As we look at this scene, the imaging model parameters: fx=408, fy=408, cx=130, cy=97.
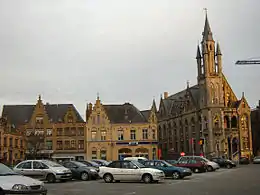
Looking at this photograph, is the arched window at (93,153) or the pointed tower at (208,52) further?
the pointed tower at (208,52)

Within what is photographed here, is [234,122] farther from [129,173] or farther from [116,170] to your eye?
[129,173]

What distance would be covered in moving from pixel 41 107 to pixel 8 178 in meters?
66.6

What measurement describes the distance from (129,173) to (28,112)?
59952mm

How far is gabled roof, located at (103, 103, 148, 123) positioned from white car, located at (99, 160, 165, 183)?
164 ft

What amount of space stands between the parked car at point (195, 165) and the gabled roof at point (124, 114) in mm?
36847

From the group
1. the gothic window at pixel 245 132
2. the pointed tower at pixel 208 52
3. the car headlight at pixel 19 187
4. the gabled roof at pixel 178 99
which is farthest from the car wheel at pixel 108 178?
the gabled roof at pixel 178 99

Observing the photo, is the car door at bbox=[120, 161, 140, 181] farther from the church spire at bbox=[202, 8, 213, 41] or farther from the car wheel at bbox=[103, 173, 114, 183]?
the church spire at bbox=[202, 8, 213, 41]

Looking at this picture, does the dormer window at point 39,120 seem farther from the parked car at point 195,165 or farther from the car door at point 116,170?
the car door at point 116,170

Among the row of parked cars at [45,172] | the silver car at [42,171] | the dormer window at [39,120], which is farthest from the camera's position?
the dormer window at [39,120]

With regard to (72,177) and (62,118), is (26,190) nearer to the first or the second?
(72,177)

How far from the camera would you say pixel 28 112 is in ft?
273

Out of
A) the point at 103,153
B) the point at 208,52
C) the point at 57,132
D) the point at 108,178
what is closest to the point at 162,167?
the point at 108,178

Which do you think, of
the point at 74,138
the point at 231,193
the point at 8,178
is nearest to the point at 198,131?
the point at 74,138

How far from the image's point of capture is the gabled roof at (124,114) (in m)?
78.1
